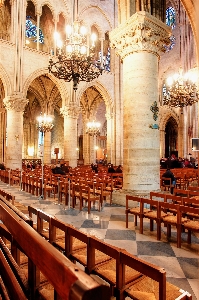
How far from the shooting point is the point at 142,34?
6828 millimetres

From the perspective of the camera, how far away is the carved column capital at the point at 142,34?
6722mm

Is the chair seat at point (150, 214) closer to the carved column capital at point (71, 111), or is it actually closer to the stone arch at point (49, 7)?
the carved column capital at point (71, 111)

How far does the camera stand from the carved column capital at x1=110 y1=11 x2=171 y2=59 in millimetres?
6722

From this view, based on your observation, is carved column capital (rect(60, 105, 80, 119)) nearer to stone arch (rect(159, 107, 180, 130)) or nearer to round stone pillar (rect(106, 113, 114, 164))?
round stone pillar (rect(106, 113, 114, 164))

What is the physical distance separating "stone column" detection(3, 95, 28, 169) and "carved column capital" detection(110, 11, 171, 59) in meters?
10.2

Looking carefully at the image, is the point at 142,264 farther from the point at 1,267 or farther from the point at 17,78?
the point at 17,78

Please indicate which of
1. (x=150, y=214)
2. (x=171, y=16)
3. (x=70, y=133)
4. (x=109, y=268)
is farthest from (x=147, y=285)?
(x=171, y=16)

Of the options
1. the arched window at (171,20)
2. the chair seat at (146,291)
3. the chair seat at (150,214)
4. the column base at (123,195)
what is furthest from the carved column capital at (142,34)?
the arched window at (171,20)

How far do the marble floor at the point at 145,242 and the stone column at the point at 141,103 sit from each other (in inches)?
47.6

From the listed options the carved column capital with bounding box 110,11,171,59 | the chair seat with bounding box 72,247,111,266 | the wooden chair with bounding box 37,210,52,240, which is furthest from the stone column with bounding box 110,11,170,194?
the chair seat with bounding box 72,247,111,266

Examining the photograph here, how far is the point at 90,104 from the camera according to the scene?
2500cm

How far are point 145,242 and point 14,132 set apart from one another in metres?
13.2

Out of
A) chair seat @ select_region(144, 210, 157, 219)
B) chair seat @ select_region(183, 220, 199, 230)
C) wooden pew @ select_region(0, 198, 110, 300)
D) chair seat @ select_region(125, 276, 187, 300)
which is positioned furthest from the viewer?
chair seat @ select_region(144, 210, 157, 219)

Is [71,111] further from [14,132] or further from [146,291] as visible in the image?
[146,291]
